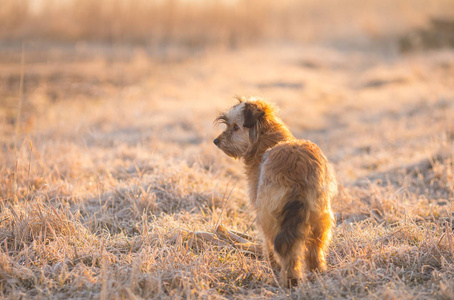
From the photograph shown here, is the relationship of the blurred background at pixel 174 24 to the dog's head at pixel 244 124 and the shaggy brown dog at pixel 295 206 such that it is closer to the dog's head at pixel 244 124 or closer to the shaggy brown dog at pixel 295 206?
the dog's head at pixel 244 124

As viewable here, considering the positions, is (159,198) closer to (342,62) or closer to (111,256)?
(111,256)

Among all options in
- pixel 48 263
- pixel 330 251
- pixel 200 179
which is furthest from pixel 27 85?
pixel 330 251

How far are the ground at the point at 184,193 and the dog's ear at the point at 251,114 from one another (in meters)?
1.08

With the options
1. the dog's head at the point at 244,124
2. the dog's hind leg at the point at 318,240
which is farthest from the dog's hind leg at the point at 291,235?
the dog's head at the point at 244,124

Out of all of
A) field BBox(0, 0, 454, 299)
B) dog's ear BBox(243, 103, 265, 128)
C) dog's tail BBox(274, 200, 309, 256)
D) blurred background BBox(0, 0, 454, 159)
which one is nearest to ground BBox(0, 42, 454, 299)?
field BBox(0, 0, 454, 299)

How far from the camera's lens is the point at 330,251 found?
13.8 ft

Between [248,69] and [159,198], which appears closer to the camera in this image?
[159,198]

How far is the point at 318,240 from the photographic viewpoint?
11.6 ft

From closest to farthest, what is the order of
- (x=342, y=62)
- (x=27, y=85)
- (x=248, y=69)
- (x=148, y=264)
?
(x=148, y=264) → (x=27, y=85) → (x=248, y=69) → (x=342, y=62)

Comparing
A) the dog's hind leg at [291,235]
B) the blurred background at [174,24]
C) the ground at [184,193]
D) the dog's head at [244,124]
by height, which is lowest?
the ground at [184,193]

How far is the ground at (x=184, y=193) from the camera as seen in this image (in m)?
3.51

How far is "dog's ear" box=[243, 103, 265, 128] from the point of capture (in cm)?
420

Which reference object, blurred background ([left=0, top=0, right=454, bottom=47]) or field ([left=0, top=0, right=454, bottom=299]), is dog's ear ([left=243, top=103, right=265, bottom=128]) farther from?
blurred background ([left=0, top=0, right=454, bottom=47])

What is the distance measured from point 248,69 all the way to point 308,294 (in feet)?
57.5
